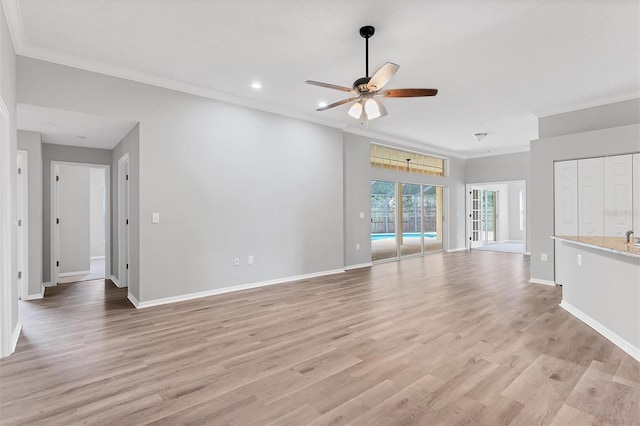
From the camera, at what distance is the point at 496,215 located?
12.6m

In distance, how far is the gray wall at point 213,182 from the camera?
157 inches

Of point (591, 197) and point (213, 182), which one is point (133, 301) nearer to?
point (213, 182)

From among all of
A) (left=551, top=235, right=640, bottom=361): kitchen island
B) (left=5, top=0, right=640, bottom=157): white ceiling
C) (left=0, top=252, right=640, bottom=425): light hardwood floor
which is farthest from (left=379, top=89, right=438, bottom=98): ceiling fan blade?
(left=0, top=252, right=640, bottom=425): light hardwood floor

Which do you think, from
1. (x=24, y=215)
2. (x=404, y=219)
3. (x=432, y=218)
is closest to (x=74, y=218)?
(x=24, y=215)

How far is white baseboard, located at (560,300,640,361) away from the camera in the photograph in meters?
2.67

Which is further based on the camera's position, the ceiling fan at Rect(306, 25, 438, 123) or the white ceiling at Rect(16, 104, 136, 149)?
the white ceiling at Rect(16, 104, 136, 149)

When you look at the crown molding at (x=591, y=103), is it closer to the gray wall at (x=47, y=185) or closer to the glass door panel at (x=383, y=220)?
the glass door panel at (x=383, y=220)

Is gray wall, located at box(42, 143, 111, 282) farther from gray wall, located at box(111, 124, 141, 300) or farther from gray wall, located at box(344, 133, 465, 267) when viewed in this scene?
gray wall, located at box(344, 133, 465, 267)

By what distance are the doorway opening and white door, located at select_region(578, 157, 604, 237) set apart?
542cm

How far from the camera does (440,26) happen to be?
10.0ft

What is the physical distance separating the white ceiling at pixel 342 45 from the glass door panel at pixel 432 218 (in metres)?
4.37

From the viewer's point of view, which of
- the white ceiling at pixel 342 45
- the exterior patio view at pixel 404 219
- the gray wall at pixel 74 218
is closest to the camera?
the white ceiling at pixel 342 45

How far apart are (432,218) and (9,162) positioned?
9133 mm

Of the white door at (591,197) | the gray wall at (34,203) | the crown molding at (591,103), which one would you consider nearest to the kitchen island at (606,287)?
the white door at (591,197)
